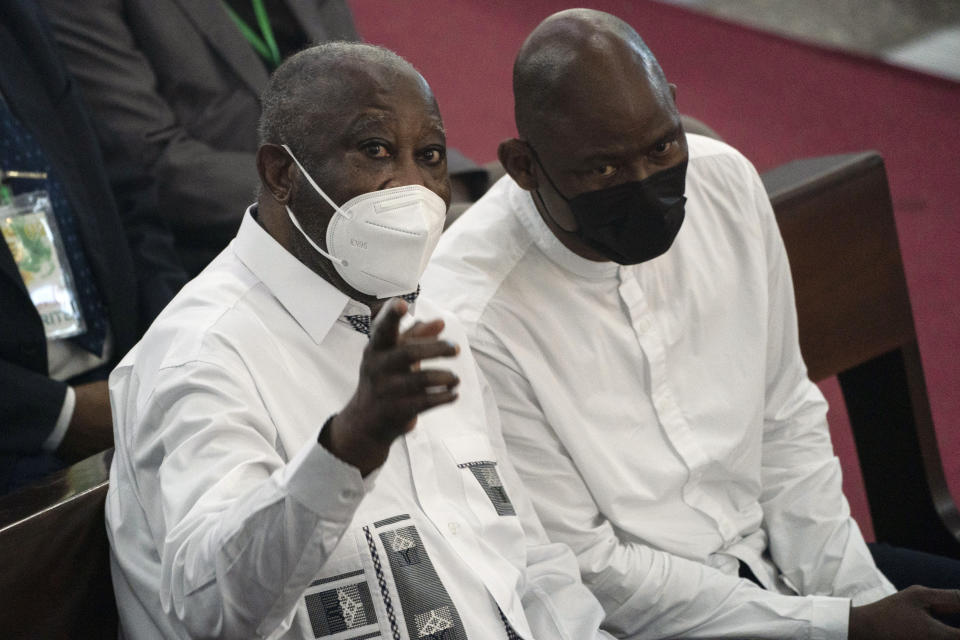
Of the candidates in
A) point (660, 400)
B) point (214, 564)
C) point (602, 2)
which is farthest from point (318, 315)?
point (602, 2)

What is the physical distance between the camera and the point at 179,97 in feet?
8.67

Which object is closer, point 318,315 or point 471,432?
point 318,315

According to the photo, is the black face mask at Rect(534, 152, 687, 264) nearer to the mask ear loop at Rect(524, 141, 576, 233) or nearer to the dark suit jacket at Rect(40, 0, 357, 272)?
the mask ear loop at Rect(524, 141, 576, 233)

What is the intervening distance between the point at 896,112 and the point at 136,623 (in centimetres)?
393

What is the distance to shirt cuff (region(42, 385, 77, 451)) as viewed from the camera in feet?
6.13

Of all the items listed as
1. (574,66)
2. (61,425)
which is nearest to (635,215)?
(574,66)

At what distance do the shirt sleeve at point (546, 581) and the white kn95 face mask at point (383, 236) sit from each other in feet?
1.01

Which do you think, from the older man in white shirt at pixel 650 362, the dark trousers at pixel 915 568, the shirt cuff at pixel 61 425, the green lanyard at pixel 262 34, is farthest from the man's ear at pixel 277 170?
the green lanyard at pixel 262 34

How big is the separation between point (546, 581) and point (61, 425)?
89 cm

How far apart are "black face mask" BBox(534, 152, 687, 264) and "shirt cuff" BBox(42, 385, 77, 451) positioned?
896 millimetres

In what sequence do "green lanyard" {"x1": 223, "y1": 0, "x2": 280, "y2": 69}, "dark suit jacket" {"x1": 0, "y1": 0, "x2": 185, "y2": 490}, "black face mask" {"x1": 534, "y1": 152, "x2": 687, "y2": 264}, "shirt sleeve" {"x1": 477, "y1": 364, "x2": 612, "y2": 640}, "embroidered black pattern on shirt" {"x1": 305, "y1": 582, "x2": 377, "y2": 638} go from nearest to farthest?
"embroidered black pattern on shirt" {"x1": 305, "y1": 582, "x2": 377, "y2": 638} < "shirt sleeve" {"x1": 477, "y1": 364, "x2": 612, "y2": 640} < "black face mask" {"x1": 534, "y1": 152, "x2": 687, "y2": 264} < "dark suit jacket" {"x1": 0, "y1": 0, "x2": 185, "y2": 490} < "green lanyard" {"x1": 223, "y1": 0, "x2": 280, "y2": 69}

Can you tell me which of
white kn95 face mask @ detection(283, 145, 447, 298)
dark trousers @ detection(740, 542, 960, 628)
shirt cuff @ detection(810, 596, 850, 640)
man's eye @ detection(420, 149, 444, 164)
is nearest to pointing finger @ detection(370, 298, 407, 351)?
white kn95 face mask @ detection(283, 145, 447, 298)

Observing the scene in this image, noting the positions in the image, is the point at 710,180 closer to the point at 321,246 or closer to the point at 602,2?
the point at 321,246

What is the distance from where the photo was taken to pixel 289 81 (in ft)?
4.52
